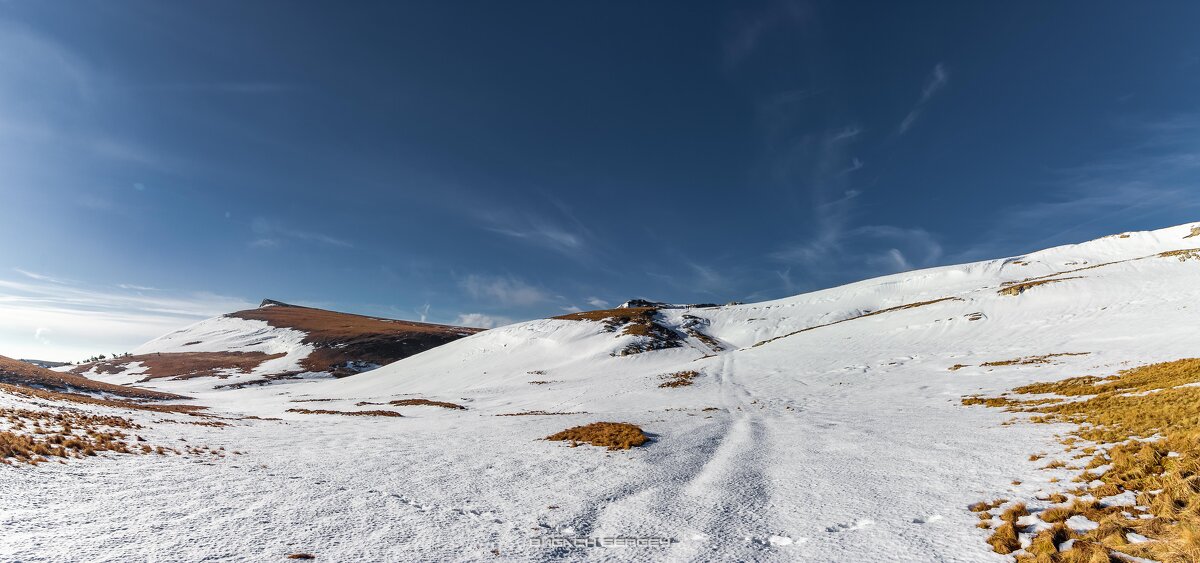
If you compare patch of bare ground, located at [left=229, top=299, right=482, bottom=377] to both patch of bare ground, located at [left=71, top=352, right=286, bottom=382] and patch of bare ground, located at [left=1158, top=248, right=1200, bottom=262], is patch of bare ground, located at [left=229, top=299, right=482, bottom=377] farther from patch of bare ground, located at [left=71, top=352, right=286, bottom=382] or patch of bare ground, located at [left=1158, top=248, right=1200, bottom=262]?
patch of bare ground, located at [left=1158, top=248, right=1200, bottom=262]

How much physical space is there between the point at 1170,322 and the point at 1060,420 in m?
30.5

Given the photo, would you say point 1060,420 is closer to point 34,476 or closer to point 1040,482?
point 1040,482

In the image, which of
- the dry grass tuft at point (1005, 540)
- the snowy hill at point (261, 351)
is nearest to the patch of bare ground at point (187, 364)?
the snowy hill at point (261, 351)

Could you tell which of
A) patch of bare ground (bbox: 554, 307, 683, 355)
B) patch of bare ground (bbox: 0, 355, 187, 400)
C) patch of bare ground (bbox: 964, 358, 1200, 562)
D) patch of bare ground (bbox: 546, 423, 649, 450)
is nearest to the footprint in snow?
patch of bare ground (bbox: 964, 358, 1200, 562)

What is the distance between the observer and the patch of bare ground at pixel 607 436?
52.6 feet

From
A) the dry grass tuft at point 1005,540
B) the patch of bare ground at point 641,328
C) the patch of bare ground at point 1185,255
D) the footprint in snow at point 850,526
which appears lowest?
the footprint in snow at point 850,526

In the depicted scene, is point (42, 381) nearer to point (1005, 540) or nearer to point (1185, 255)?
point (1005, 540)

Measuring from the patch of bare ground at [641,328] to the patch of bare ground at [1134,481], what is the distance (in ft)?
161

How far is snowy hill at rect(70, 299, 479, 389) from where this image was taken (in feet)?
263

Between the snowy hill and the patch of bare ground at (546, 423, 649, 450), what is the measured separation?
73.3 m

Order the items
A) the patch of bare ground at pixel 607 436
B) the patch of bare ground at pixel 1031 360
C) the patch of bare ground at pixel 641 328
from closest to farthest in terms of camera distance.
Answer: the patch of bare ground at pixel 607 436
the patch of bare ground at pixel 1031 360
the patch of bare ground at pixel 641 328

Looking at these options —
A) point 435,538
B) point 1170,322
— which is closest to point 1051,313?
point 1170,322

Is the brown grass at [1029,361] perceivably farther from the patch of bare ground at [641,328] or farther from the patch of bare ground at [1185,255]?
the patch of bare ground at [1185,255]

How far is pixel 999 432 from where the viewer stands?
1502 cm
